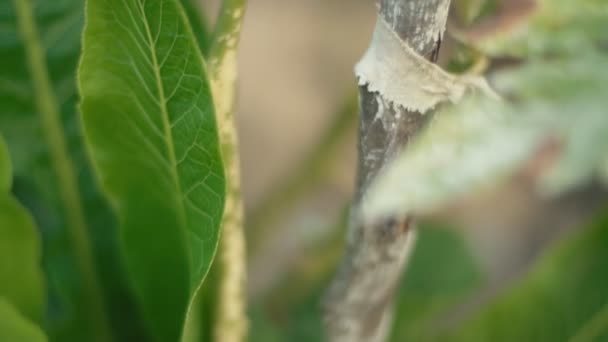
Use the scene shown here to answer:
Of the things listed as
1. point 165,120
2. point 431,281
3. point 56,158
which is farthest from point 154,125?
point 431,281

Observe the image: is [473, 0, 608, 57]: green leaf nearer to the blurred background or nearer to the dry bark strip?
the dry bark strip

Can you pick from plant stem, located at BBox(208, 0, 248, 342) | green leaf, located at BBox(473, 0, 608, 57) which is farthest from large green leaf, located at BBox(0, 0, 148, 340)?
green leaf, located at BBox(473, 0, 608, 57)

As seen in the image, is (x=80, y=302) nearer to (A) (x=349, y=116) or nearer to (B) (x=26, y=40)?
(B) (x=26, y=40)

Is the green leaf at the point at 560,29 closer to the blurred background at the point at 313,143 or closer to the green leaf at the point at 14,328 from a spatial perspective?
the green leaf at the point at 14,328

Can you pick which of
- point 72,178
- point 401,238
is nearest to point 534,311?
point 401,238

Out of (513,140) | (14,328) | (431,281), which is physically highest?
(513,140)

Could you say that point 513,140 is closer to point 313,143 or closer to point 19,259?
point 19,259

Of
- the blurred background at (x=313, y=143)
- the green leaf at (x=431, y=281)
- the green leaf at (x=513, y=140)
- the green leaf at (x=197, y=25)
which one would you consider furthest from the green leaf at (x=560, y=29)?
the blurred background at (x=313, y=143)
